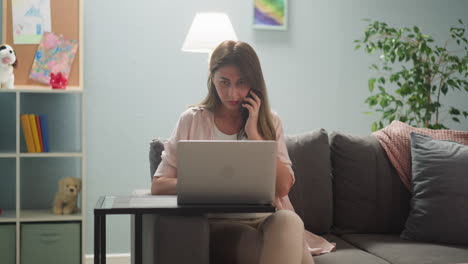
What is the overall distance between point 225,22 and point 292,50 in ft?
2.38

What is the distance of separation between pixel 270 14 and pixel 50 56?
1.29 m

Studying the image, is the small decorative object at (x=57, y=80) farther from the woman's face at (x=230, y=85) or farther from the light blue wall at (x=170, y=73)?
the woman's face at (x=230, y=85)

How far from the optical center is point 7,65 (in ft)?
10.2

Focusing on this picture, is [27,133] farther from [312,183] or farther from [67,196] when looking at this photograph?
[312,183]

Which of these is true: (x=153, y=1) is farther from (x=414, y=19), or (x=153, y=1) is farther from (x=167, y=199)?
(x=167, y=199)

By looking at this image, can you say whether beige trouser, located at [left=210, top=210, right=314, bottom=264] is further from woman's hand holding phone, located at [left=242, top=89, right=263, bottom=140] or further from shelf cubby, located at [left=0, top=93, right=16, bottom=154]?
shelf cubby, located at [left=0, top=93, right=16, bottom=154]

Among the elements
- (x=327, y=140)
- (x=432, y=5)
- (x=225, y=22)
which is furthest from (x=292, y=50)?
(x=327, y=140)

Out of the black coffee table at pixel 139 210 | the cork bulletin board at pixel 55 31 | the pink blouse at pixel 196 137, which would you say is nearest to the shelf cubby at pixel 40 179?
the cork bulletin board at pixel 55 31

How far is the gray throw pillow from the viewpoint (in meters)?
2.48

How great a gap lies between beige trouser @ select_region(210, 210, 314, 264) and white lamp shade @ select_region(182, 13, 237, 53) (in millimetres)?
1280

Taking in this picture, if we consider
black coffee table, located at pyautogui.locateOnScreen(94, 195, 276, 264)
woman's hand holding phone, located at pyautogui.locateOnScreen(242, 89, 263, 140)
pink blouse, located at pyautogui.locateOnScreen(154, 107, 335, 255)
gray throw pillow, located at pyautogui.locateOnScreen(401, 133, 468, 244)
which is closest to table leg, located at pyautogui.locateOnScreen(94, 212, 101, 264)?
black coffee table, located at pyautogui.locateOnScreen(94, 195, 276, 264)

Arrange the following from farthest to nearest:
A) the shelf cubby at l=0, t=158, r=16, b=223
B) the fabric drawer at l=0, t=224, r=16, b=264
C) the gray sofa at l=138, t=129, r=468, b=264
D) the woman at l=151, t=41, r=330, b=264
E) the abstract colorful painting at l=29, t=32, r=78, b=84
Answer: the shelf cubby at l=0, t=158, r=16, b=223 < the abstract colorful painting at l=29, t=32, r=78, b=84 < the fabric drawer at l=0, t=224, r=16, b=264 < the gray sofa at l=138, t=129, r=468, b=264 < the woman at l=151, t=41, r=330, b=264

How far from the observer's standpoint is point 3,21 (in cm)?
328

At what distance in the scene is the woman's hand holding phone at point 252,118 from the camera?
7.37 ft
